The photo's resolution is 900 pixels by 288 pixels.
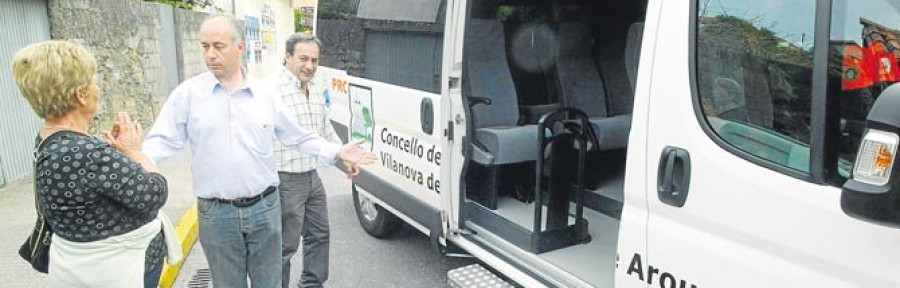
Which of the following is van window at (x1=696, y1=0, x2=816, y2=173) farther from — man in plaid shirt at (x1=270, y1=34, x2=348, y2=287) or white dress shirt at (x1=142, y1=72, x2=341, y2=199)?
man in plaid shirt at (x1=270, y1=34, x2=348, y2=287)

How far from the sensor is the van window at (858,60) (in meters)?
1.53

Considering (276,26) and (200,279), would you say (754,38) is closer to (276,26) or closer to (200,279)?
(200,279)

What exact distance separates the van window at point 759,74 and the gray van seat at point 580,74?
2.34m

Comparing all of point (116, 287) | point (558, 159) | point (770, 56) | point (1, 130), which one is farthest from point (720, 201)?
point (1, 130)

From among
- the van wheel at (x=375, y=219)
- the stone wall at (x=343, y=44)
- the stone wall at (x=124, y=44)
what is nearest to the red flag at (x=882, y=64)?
the stone wall at (x=343, y=44)

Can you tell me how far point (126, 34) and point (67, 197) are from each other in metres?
6.94

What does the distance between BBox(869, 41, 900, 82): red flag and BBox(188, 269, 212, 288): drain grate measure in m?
3.59

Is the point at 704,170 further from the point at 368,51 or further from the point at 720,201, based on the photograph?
the point at 368,51

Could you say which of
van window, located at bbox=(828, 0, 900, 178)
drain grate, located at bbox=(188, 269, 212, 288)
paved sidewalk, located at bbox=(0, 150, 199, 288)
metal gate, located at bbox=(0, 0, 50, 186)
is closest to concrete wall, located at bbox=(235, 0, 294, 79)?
metal gate, located at bbox=(0, 0, 50, 186)

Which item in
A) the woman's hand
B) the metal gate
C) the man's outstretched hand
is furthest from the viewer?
the metal gate

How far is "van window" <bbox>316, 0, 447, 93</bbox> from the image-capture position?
3506mm

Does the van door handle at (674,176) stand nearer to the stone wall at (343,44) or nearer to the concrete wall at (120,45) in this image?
the stone wall at (343,44)

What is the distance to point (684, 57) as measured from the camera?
1.98 metres

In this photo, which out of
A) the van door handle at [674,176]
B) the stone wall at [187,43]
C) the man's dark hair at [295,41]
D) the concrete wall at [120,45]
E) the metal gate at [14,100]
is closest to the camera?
the van door handle at [674,176]
